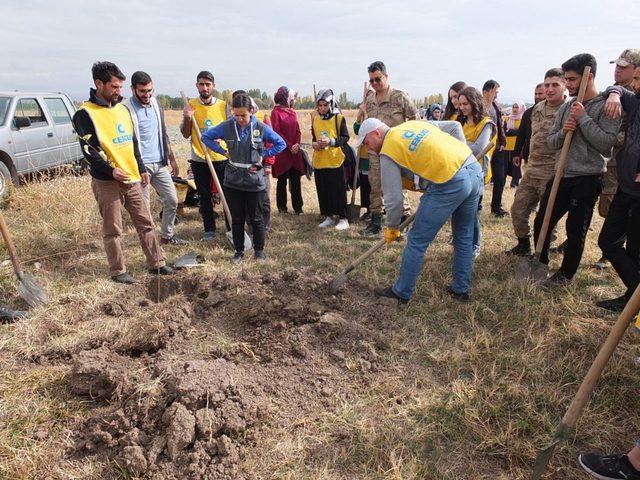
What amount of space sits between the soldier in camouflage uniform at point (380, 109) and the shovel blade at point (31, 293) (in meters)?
3.43

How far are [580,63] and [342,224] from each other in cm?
309

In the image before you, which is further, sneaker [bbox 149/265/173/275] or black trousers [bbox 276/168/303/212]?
black trousers [bbox 276/168/303/212]

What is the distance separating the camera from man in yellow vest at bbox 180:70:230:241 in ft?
15.5

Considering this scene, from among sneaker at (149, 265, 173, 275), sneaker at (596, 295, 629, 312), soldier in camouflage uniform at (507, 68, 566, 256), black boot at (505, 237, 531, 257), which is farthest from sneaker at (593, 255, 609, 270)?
sneaker at (149, 265, 173, 275)

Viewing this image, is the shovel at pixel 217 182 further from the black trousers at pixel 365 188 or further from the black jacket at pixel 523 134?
the black jacket at pixel 523 134

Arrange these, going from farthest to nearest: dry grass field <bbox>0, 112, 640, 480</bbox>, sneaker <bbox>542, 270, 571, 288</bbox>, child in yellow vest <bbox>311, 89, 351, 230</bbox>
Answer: child in yellow vest <bbox>311, 89, 351, 230</bbox> → sneaker <bbox>542, 270, 571, 288</bbox> → dry grass field <bbox>0, 112, 640, 480</bbox>

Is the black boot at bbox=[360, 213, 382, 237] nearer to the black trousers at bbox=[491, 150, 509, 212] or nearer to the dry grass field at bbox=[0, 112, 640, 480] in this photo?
the dry grass field at bbox=[0, 112, 640, 480]

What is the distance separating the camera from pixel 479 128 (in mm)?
4262

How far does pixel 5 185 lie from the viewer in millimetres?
6074

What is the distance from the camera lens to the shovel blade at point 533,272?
3.69 metres

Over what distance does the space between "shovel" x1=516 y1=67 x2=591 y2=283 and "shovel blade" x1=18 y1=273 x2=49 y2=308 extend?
415 cm

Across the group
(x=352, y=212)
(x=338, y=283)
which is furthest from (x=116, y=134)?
(x=352, y=212)

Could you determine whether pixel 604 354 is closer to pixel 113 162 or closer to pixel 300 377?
pixel 300 377

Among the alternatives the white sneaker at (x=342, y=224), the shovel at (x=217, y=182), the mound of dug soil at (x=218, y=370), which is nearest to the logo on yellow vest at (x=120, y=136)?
the shovel at (x=217, y=182)
